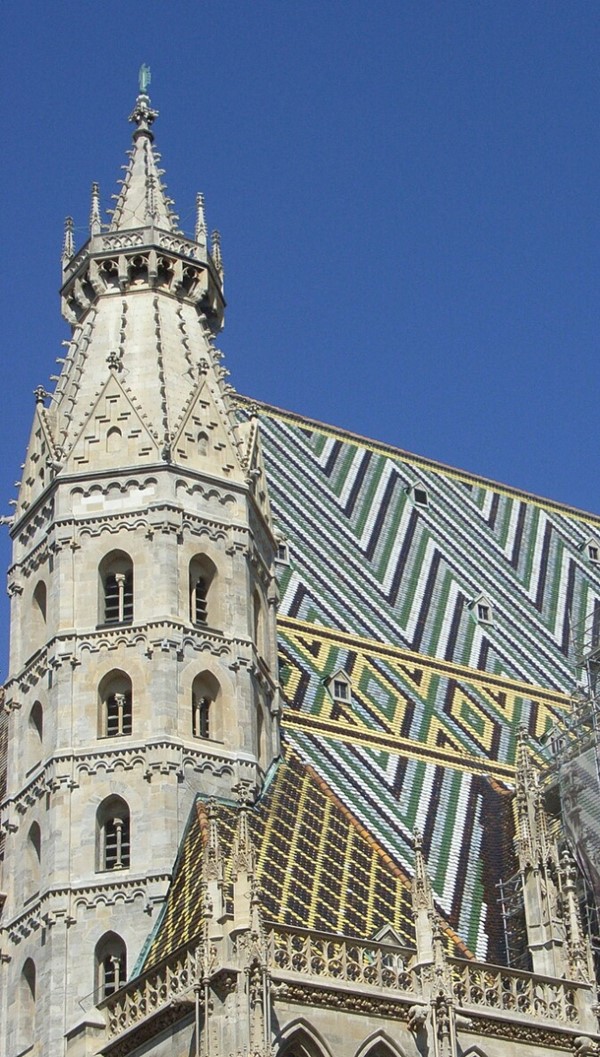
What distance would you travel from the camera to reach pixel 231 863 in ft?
65.8

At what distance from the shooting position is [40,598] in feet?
82.6

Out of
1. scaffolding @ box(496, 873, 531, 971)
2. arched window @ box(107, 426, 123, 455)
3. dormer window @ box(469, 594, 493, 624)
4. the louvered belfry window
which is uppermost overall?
dormer window @ box(469, 594, 493, 624)

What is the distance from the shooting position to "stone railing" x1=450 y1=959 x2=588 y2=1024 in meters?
20.5

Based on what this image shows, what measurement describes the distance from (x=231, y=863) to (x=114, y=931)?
7.92 feet

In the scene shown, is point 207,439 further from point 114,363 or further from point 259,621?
point 259,621

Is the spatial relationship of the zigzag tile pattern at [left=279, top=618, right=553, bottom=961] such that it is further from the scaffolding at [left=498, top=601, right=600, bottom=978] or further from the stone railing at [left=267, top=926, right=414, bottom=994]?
the stone railing at [left=267, top=926, right=414, bottom=994]

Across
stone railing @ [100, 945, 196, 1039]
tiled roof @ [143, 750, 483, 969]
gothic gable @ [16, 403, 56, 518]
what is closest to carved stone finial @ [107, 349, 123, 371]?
gothic gable @ [16, 403, 56, 518]

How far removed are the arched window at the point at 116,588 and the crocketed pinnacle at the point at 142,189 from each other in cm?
585

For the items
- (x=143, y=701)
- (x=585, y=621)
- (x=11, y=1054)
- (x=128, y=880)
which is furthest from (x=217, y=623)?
(x=585, y=621)

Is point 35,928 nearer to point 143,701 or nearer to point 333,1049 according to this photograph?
point 143,701

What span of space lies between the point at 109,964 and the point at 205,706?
132 inches

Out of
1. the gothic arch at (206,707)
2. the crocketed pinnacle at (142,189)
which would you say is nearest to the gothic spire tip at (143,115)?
the crocketed pinnacle at (142,189)

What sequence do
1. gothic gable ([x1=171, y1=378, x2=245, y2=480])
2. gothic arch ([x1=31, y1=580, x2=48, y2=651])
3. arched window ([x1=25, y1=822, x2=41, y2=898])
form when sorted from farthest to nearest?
gothic gable ([x1=171, y1=378, x2=245, y2=480]) < gothic arch ([x1=31, y1=580, x2=48, y2=651]) < arched window ([x1=25, y1=822, x2=41, y2=898])

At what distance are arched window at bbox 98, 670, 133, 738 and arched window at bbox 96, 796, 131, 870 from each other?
2.84 ft
